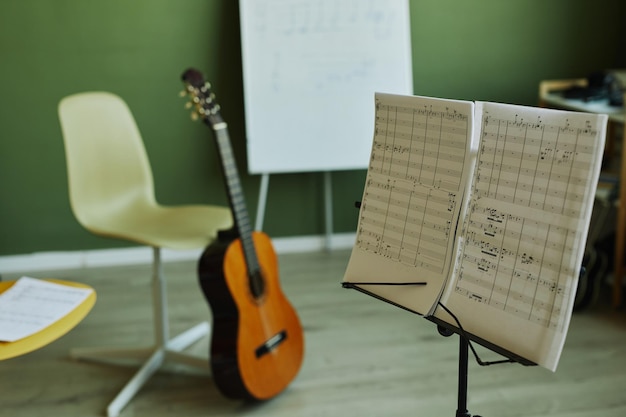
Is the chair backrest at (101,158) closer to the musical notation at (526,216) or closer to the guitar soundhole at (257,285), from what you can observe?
the guitar soundhole at (257,285)

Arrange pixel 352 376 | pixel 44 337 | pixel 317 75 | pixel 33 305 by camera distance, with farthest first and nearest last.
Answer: pixel 317 75
pixel 352 376
pixel 33 305
pixel 44 337

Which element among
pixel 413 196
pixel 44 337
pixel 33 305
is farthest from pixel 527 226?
pixel 33 305

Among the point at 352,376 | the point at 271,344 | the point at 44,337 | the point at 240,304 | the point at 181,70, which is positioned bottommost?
the point at 352,376

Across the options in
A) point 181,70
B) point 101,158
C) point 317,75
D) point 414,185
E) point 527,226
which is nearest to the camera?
point 527,226

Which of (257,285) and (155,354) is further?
(155,354)

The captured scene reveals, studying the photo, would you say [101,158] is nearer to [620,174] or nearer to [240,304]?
[240,304]

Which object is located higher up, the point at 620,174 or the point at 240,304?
the point at 620,174

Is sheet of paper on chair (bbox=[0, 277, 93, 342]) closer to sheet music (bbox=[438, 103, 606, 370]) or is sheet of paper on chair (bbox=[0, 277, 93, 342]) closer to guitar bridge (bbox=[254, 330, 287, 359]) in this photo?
guitar bridge (bbox=[254, 330, 287, 359])

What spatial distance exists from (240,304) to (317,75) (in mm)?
1401

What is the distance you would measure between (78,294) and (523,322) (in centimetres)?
118

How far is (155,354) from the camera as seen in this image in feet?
8.34

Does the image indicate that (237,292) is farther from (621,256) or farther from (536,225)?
(621,256)

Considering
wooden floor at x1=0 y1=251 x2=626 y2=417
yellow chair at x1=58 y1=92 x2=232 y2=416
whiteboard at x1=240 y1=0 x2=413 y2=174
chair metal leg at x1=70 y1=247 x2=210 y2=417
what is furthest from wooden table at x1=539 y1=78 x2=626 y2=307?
chair metal leg at x1=70 y1=247 x2=210 y2=417

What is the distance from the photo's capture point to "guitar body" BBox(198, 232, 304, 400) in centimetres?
226
